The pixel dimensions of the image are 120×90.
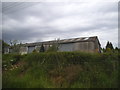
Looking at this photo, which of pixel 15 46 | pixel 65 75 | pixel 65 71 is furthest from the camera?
pixel 15 46

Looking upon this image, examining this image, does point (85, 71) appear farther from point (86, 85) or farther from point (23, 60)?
point (23, 60)

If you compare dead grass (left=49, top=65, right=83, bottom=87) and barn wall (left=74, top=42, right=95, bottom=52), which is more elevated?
barn wall (left=74, top=42, right=95, bottom=52)

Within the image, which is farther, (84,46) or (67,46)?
(67,46)

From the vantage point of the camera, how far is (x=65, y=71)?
4.52 m

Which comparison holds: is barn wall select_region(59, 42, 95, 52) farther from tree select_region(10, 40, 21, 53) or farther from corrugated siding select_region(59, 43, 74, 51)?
tree select_region(10, 40, 21, 53)

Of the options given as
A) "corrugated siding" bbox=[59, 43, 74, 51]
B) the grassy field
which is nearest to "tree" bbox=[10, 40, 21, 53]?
the grassy field

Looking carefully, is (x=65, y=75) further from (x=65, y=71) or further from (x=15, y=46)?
(x=15, y=46)

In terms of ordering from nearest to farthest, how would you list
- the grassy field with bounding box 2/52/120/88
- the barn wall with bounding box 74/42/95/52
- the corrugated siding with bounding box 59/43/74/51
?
1. the grassy field with bounding box 2/52/120/88
2. the barn wall with bounding box 74/42/95/52
3. the corrugated siding with bounding box 59/43/74/51

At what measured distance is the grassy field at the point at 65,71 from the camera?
3721mm

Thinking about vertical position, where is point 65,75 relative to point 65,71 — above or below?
below

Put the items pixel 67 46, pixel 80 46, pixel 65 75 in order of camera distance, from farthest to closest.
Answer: pixel 67 46, pixel 80 46, pixel 65 75

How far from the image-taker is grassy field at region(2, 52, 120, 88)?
372 cm

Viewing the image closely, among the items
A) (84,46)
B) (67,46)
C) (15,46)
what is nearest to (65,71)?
(15,46)

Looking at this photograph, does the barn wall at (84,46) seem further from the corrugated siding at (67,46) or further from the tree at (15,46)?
the tree at (15,46)
